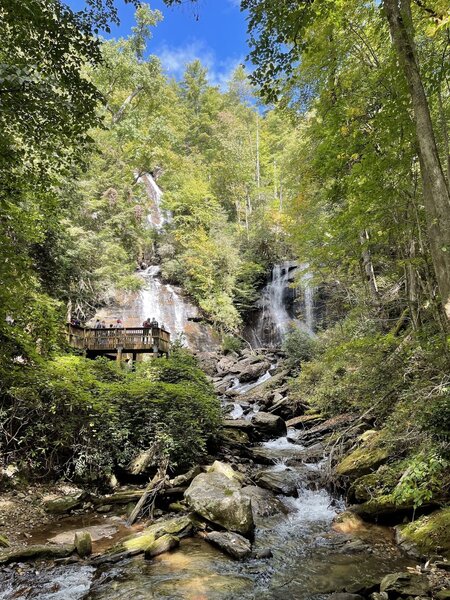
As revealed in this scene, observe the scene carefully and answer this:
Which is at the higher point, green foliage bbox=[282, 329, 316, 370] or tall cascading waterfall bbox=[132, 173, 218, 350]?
tall cascading waterfall bbox=[132, 173, 218, 350]

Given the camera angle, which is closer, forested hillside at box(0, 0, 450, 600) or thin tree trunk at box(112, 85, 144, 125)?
forested hillside at box(0, 0, 450, 600)

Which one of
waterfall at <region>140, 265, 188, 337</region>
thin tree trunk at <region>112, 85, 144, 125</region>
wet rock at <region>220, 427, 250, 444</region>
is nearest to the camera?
wet rock at <region>220, 427, 250, 444</region>

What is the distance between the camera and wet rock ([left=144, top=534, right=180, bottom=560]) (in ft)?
16.5

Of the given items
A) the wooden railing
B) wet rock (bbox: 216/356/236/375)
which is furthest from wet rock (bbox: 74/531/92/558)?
wet rock (bbox: 216/356/236/375)

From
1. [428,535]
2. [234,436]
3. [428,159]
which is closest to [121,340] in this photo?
[234,436]

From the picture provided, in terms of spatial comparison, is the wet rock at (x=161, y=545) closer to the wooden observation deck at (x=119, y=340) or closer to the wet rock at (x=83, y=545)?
the wet rock at (x=83, y=545)

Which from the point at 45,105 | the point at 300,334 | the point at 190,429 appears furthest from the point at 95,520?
the point at 300,334

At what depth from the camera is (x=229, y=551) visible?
5172 mm

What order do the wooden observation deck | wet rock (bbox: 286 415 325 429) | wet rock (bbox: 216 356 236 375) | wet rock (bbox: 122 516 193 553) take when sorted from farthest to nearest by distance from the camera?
wet rock (bbox: 216 356 236 375)
the wooden observation deck
wet rock (bbox: 286 415 325 429)
wet rock (bbox: 122 516 193 553)

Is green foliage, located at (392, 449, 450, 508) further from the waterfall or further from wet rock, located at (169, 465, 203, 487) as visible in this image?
the waterfall

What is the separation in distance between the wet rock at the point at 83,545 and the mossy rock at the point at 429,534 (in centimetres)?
422

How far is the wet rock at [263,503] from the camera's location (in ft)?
22.1

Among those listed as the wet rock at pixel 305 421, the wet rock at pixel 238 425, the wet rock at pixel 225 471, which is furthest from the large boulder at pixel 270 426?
the wet rock at pixel 225 471

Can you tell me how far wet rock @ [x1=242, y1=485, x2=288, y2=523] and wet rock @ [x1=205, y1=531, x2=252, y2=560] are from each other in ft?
3.66
